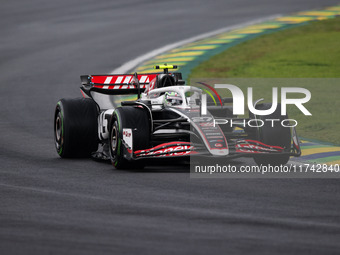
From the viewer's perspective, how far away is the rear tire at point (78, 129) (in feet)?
44.0

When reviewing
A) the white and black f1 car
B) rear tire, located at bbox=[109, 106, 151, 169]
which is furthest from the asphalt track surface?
the white and black f1 car

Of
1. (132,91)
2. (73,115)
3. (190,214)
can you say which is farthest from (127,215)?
(132,91)

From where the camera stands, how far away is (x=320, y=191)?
1013cm

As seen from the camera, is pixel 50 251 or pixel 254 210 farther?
pixel 254 210

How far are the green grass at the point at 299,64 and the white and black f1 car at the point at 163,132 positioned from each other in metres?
3.85

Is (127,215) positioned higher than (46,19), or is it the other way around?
(46,19)

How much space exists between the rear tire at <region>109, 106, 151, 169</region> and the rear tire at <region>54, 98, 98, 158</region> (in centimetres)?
131

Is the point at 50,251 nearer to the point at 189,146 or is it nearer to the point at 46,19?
the point at 189,146

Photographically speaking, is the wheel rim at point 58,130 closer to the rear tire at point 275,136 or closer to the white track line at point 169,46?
the rear tire at point 275,136

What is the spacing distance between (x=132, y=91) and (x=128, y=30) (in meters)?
17.4

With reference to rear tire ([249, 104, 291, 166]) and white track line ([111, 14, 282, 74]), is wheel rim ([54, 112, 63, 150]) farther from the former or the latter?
white track line ([111, 14, 282, 74])

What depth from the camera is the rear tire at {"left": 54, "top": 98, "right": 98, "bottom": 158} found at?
528 inches

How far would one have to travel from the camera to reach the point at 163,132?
12141mm

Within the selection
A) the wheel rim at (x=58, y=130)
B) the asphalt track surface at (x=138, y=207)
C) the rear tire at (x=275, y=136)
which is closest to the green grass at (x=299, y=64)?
the rear tire at (x=275, y=136)
